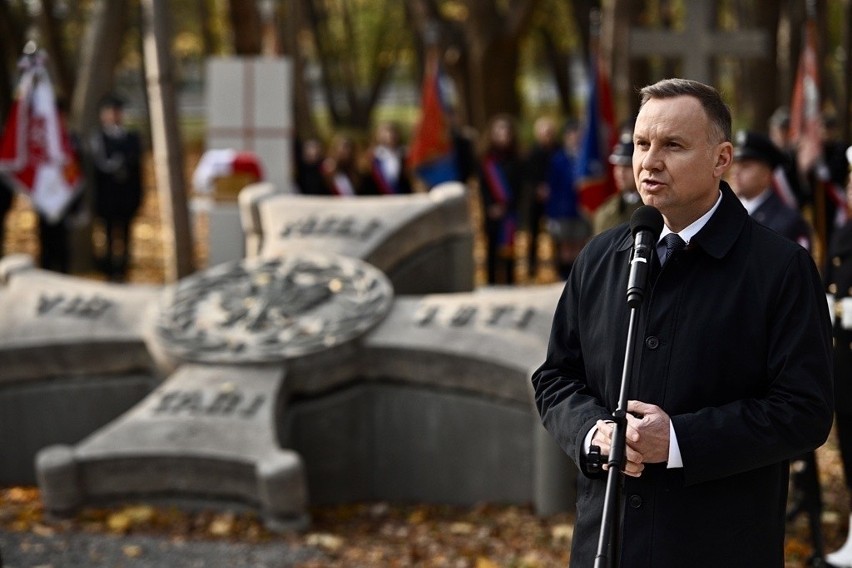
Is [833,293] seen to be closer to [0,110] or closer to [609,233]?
[609,233]

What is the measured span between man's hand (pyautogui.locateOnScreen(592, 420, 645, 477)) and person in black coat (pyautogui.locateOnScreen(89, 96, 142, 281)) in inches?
475

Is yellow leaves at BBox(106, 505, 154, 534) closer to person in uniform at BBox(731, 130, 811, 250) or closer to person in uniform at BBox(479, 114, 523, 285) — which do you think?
person in uniform at BBox(731, 130, 811, 250)

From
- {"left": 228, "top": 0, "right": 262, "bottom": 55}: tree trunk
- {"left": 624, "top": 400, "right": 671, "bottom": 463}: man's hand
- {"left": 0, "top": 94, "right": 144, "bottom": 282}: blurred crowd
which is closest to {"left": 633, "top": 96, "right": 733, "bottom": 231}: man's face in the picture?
{"left": 624, "top": 400, "right": 671, "bottom": 463}: man's hand

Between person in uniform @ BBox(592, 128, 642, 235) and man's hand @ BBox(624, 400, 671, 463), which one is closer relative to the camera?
man's hand @ BBox(624, 400, 671, 463)

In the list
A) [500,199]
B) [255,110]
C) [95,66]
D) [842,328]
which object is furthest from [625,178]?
[95,66]

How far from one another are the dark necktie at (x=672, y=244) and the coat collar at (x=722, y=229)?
27 mm

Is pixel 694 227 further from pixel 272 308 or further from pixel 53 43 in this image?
pixel 53 43

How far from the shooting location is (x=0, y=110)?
21.9m

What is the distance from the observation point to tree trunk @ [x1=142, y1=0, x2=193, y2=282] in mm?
9969

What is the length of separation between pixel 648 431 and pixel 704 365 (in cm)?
24

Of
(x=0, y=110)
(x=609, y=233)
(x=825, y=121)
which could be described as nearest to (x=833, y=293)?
(x=609, y=233)

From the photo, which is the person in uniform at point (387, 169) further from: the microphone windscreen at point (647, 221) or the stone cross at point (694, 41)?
the microphone windscreen at point (647, 221)

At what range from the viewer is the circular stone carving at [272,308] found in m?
7.82

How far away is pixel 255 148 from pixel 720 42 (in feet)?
17.1
